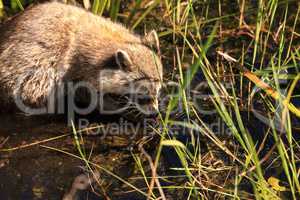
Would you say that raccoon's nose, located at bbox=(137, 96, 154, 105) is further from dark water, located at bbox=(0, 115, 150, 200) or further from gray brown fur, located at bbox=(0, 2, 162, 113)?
dark water, located at bbox=(0, 115, 150, 200)

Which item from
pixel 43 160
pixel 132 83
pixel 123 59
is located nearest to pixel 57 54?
pixel 123 59

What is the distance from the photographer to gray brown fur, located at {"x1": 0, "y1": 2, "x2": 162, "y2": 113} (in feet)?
15.7

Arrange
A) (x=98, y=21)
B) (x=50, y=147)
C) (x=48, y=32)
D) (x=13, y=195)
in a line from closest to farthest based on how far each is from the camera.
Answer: (x=13, y=195)
(x=50, y=147)
(x=48, y=32)
(x=98, y=21)

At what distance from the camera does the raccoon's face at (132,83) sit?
4.73m

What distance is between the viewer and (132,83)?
15.8 feet

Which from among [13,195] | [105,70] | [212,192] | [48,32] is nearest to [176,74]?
[105,70]

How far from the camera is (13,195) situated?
3943mm

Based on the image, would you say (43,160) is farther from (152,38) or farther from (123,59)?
(152,38)

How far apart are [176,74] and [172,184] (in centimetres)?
151

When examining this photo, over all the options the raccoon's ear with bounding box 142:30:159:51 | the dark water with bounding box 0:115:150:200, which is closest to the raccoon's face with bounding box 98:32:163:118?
the raccoon's ear with bounding box 142:30:159:51

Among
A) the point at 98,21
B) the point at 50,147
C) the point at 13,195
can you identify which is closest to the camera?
the point at 13,195

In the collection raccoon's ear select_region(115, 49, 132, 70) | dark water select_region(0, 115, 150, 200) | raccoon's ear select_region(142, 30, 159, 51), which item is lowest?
dark water select_region(0, 115, 150, 200)

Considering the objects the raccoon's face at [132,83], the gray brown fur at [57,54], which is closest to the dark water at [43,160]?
the gray brown fur at [57,54]

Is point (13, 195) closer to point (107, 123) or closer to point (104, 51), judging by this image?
point (107, 123)
